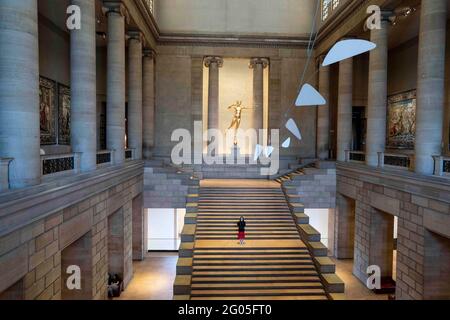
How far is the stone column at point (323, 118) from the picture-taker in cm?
2164

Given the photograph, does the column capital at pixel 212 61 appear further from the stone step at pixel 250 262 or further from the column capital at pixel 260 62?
the stone step at pixel 250 262

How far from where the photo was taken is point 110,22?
1431 cm

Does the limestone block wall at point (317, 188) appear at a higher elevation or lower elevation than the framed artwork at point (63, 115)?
lower

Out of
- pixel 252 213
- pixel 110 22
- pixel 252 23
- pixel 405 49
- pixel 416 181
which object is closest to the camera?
pixel 416 181

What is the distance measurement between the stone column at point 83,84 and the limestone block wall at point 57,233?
0.95 meters

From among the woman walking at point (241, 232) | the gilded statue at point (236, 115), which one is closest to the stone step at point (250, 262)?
the woman walking at point (241, 232)

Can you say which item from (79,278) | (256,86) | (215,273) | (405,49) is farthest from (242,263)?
(405,49)

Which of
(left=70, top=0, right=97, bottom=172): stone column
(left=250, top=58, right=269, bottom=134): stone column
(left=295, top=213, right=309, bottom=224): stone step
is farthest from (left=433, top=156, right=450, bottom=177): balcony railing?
(left=250, top=58, right=269, bottom=134): stone column

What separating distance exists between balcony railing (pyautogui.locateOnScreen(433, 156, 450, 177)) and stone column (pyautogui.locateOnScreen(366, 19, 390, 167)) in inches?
155

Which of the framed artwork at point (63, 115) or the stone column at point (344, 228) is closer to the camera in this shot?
the stone column at point (344, 228)

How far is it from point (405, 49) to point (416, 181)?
12.4 metres
